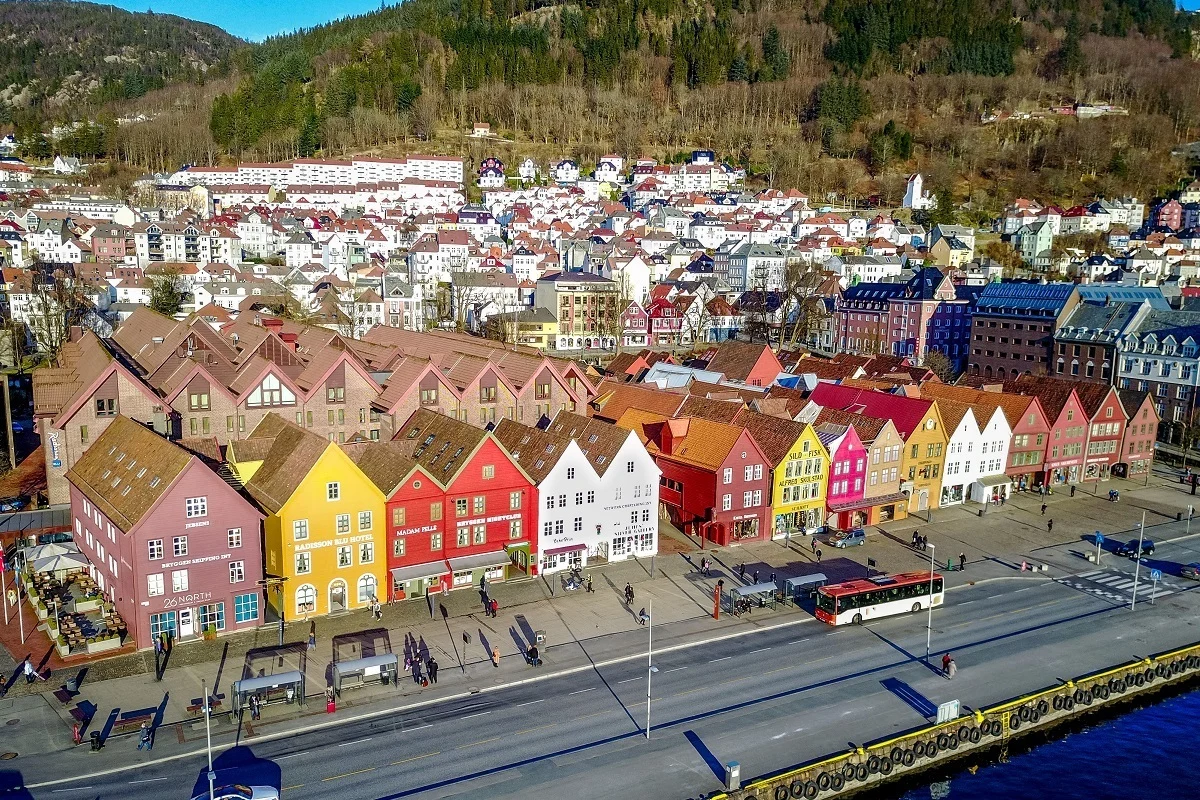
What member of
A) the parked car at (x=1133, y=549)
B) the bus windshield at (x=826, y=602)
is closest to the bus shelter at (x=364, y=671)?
the bus windshield at (x=826, y=602)

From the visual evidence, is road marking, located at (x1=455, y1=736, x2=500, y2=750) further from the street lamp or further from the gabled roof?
the gabled roof

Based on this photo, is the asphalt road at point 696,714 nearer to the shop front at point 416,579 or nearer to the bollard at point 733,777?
the bollard at point 733,777

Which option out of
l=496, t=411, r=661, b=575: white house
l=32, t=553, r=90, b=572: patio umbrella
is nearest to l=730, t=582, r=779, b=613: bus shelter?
l=496, t=411, r=661, b=575: white house

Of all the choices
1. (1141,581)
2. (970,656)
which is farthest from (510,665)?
(1141,581)

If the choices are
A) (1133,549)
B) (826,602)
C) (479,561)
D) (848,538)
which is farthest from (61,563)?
(1133,549)

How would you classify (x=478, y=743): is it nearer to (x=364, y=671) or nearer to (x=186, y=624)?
(x=364, y=671)

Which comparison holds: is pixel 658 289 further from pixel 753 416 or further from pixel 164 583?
pixel 164 583

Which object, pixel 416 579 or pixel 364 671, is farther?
pixel 416 579
